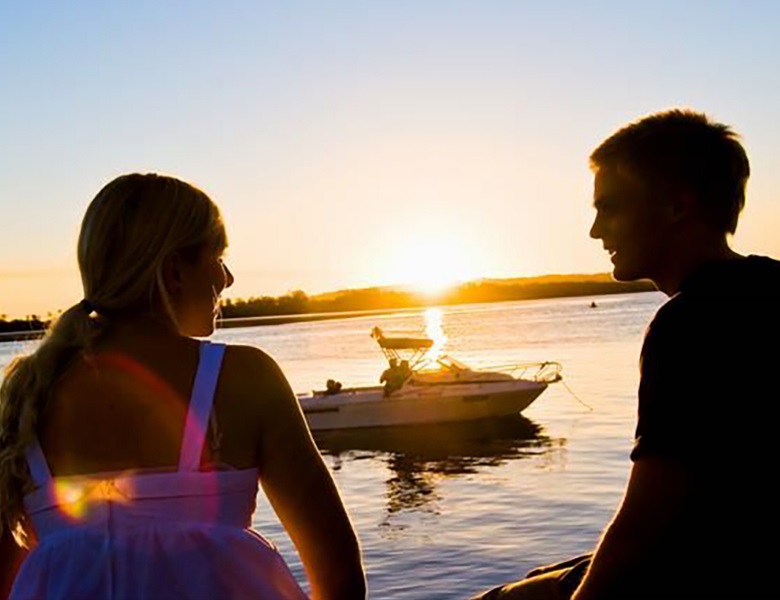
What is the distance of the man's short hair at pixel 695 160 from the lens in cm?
277

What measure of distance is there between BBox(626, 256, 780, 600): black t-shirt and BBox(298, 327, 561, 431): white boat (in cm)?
2489

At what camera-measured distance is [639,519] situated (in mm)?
2537

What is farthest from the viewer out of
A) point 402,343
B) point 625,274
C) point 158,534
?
point 402,343

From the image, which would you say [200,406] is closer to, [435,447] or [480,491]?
[480,491]

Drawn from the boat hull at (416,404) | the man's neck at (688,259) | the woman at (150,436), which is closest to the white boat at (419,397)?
the boat hull at (416,404)

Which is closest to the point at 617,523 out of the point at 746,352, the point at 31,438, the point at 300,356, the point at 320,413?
the point at 746,352

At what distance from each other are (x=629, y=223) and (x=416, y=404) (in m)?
24.9

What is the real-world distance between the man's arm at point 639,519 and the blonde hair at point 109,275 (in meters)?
1.10

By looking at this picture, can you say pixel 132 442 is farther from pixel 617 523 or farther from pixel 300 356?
pixel 300 356

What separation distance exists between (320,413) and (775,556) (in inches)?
1011

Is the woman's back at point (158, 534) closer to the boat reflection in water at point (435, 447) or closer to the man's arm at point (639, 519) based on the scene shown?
the man's arm at point (639, 519)

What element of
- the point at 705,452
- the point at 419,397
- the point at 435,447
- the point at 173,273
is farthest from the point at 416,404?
the point at 173,273

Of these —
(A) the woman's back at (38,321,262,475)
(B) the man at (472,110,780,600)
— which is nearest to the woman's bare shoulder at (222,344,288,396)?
(A) the woman's back at (38,321,262,475)

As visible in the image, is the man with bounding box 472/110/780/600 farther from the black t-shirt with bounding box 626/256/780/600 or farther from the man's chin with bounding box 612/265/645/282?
the man's chin with bounding box 612/265/645/282
